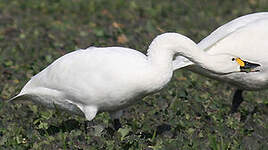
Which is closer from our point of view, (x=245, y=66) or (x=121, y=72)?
(x=121, y=72)

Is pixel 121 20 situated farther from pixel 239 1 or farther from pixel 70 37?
pixel 239 1

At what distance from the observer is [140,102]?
6.80 m

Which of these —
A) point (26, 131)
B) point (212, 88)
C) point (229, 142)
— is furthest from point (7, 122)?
point (212, 88)

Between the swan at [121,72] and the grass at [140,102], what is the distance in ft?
1.18

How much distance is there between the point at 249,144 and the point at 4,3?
21.7ft

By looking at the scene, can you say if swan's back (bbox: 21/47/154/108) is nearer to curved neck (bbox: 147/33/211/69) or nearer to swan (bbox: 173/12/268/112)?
curved neck (bbox: 147/33/211/69)

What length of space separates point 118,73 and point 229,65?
0.96 meters

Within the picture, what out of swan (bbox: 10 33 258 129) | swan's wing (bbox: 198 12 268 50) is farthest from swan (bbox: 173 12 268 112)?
swan (bbox: 10 33 258 129)

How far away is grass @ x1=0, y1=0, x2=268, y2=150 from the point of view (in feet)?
17.9

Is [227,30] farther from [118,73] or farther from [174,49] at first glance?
[118,73]

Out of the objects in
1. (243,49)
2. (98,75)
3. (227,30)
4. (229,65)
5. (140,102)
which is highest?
(227,30)

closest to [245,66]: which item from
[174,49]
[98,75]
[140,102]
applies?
[174,49]

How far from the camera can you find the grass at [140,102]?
17.9ft

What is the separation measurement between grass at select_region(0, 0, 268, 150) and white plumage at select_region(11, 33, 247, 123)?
36 cm
